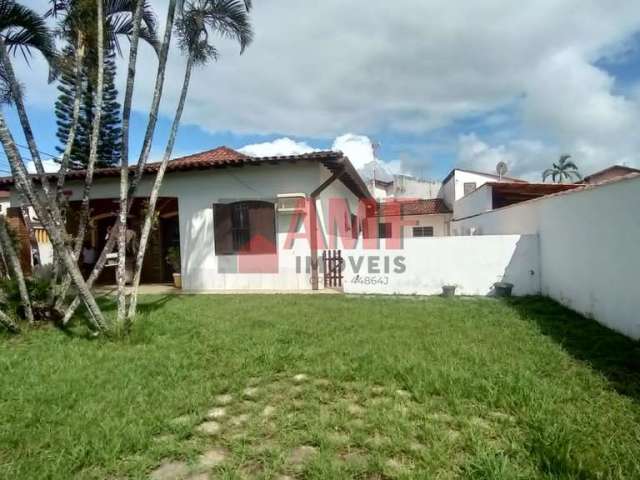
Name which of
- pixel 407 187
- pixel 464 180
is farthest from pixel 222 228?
pixel 407 187

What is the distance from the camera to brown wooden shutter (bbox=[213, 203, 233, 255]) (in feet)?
34.4

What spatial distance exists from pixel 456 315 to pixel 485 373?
2798mm

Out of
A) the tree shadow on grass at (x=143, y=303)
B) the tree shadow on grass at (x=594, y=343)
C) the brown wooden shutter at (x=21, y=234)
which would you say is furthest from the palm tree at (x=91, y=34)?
the brown wooden shutter at (x=21, y=234)

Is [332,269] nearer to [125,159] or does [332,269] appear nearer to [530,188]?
[125,159]

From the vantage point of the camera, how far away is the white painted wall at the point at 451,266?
8453mm

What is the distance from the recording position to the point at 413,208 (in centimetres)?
2558

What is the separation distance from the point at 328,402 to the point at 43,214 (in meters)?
4.43

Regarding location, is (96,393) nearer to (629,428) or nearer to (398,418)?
(398,418)

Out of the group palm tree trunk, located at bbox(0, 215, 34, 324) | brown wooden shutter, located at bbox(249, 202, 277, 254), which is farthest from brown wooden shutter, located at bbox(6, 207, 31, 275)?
brown wooden shutter, located at bbox(249, 202, 277, 254)

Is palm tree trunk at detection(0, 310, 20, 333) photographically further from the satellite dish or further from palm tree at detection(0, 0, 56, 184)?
the satellite dish

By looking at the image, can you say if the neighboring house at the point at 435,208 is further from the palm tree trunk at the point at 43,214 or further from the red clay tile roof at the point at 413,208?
the palm tree trunk at the point at 43,214

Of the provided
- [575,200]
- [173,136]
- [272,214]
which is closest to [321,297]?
[272,214]

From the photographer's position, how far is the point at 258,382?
12.7ft

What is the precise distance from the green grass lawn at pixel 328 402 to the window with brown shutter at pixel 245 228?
15.4 ft
